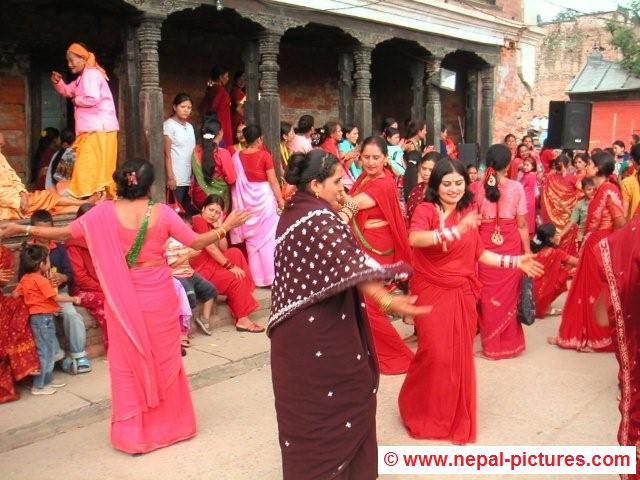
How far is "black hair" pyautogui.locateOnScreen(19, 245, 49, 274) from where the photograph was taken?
480 cm

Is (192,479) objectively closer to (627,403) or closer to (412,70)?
(627,403)

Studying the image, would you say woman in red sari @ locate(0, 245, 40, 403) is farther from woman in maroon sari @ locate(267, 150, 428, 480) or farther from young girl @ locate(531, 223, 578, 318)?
young girl @ locate(531, 223, 578, 318)

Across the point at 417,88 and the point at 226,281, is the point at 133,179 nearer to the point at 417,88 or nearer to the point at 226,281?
the point at 226,281

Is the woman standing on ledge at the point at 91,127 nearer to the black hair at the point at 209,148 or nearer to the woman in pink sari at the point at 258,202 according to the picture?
the black hair at the point at 209,148

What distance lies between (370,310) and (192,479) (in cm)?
210

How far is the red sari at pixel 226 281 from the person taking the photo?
6203mm

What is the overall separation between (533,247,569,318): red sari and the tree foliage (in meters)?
16.7

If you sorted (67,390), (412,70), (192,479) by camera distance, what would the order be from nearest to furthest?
1. (192,479)
2. (67,390)
3. (412,70)

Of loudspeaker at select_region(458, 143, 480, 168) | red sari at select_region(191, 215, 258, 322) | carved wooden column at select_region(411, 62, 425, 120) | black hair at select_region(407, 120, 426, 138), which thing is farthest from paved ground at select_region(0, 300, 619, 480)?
carved wooden column at select_region(411, 62, 425, 120)

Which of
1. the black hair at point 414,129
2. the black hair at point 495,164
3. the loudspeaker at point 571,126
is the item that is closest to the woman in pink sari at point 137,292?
the black hair at point 495,164

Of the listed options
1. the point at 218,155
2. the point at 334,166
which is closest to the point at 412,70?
the point at 218,155

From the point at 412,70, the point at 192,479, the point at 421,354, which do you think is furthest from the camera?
the point at 412,70

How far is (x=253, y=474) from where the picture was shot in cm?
366

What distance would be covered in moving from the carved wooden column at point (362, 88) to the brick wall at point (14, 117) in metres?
4.65
